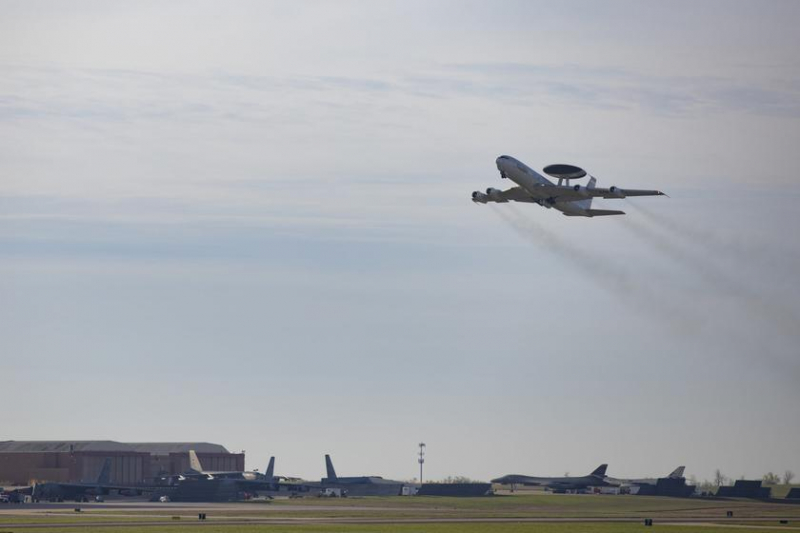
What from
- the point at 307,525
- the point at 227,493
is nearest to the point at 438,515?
the point at 307,525

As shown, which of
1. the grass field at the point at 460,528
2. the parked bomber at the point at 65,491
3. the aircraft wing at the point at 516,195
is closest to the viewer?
the grass field at the point at 460,528

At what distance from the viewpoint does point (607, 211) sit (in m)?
110

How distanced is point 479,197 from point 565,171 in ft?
38.4

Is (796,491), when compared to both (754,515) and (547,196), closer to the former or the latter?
(754,515)

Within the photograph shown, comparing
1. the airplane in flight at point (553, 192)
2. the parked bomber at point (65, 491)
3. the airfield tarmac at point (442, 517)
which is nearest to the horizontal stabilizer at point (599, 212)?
the airplane in flight at point (553, 192)

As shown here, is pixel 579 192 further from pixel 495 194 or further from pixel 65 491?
pixel 65 491

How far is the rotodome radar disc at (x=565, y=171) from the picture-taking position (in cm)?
10350

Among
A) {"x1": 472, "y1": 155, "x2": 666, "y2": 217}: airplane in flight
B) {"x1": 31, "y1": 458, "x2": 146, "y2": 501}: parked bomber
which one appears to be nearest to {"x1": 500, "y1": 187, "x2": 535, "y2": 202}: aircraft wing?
{"x1": 472, "y1": 155, "x2": 666, "y2": 217}: airplane in flight

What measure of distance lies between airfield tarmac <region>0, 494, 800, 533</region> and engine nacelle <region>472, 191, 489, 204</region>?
28348mm

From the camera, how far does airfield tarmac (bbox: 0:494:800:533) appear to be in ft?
307

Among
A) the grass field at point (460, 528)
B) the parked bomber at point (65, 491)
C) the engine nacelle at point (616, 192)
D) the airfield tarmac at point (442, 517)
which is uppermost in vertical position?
the engine nacelle at point (616, 192)

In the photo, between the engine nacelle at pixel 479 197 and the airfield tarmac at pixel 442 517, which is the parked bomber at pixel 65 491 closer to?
the airfield tarmac at pixel 442 517

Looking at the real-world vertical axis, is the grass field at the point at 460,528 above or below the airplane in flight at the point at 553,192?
below

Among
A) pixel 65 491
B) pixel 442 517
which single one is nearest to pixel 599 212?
pixel 442 517
